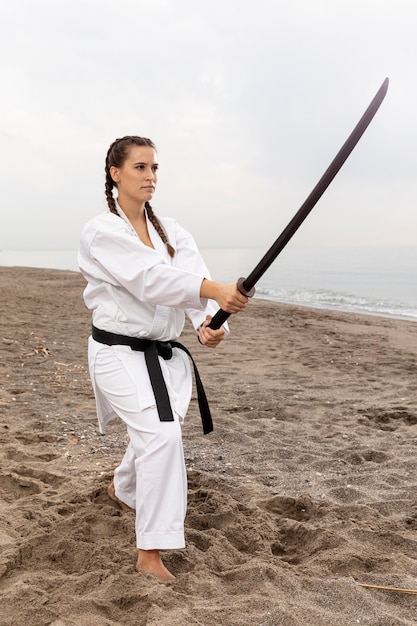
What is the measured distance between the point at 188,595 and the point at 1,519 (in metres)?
1.09

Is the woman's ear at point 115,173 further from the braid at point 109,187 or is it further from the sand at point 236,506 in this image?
the sand at point 236,506

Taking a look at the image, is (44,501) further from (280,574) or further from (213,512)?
(280,574)

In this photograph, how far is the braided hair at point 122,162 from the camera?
2.50m

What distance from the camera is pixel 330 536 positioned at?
2.59 meters

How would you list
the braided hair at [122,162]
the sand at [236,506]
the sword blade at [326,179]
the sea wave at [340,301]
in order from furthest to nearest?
the sea wave at [340,301] < the braided hair at [122,162] < the sand at [236,506] < the sword blade at [326,179]

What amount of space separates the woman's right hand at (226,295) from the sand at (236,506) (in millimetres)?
1032

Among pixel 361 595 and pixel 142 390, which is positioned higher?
pixel 142 390

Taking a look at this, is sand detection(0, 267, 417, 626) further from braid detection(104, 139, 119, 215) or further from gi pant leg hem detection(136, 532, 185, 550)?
braid detection(104, 139, 119, 215)

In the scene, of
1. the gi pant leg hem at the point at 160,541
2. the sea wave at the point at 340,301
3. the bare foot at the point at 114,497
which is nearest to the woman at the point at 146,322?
the gi pant leg hem at the point at 160,541

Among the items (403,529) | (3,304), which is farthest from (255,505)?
(3,304)

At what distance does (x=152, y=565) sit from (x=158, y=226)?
145 cm

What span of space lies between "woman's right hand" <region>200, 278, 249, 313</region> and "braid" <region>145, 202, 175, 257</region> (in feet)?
1.62

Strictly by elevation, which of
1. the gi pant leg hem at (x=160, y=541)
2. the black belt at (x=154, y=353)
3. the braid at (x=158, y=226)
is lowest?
the gi pant leg hem at (x=160, y=541)

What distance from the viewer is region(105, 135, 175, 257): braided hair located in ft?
8.20
